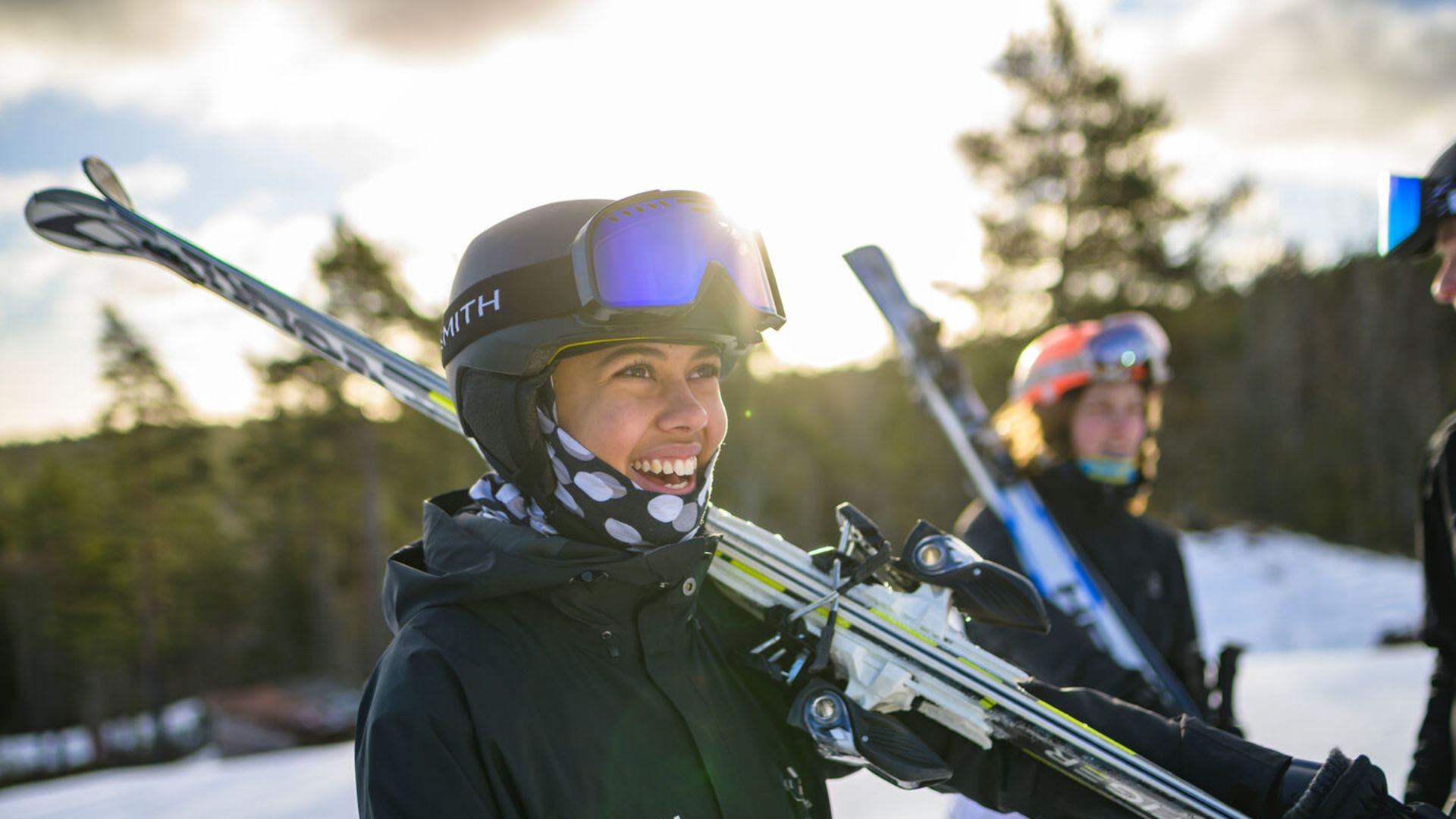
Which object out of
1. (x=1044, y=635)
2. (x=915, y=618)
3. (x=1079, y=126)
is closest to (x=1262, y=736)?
(x=1044, y=635)

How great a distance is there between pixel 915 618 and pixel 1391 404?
23218 mm

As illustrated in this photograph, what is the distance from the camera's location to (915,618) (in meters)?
1.89

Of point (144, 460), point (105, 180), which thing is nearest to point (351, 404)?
point (144, 460)

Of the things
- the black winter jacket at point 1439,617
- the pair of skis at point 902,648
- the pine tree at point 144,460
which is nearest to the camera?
the pair of skis at point 902,648

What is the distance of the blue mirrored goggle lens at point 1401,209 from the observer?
2.35 meters

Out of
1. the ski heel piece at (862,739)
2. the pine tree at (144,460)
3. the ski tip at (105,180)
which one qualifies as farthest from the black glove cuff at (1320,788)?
the pine tree at (144,460)

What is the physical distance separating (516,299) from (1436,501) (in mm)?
3070

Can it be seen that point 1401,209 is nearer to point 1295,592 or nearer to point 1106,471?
point 1106,471

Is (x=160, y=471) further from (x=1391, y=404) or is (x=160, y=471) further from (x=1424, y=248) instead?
(x=1391, y=404)

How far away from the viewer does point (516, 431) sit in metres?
1.71

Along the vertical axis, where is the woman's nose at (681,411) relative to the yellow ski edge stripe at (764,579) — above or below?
above

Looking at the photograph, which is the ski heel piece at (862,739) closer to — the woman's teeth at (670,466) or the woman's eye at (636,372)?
the woman's teeth at (670,466)

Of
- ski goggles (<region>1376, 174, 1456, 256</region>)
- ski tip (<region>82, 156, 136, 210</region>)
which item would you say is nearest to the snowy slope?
ski goggles (<region>1376, 174, 1456, 256</region>)

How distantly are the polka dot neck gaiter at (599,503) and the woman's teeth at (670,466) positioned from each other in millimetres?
33
